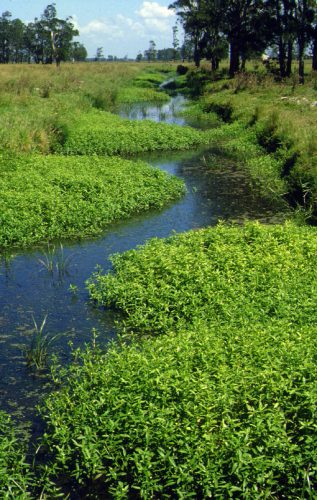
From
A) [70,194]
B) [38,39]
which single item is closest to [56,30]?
[38,39]

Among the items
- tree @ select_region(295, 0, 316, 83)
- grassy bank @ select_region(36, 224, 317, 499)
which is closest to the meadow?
grassy bank @ select_region(36, 224, 317, 499)

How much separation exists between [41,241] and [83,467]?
8662 millimetres

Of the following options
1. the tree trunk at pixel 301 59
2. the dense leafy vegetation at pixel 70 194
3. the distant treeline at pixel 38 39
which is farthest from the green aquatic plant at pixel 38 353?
the distant treeline at pixel 38 39

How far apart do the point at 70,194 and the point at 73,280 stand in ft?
15.3

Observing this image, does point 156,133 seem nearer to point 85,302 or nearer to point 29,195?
point 29,195

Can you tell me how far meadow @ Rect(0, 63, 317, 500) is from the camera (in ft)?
20.9

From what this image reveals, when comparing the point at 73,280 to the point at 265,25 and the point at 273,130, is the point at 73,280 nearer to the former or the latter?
the point at 273,130

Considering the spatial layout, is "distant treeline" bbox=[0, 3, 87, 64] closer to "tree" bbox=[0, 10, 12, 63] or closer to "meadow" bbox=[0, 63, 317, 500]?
"tree" bbox=[0, 10, 12, 63]

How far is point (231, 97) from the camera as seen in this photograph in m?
39.1

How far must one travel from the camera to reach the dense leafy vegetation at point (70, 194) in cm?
1498

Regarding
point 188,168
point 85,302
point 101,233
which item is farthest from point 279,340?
point 188,168

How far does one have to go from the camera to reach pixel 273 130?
25.5 metres

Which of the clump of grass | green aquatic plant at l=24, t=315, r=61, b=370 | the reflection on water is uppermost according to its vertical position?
the reflection on water

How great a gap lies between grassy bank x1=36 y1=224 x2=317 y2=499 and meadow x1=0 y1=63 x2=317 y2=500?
2 cm
